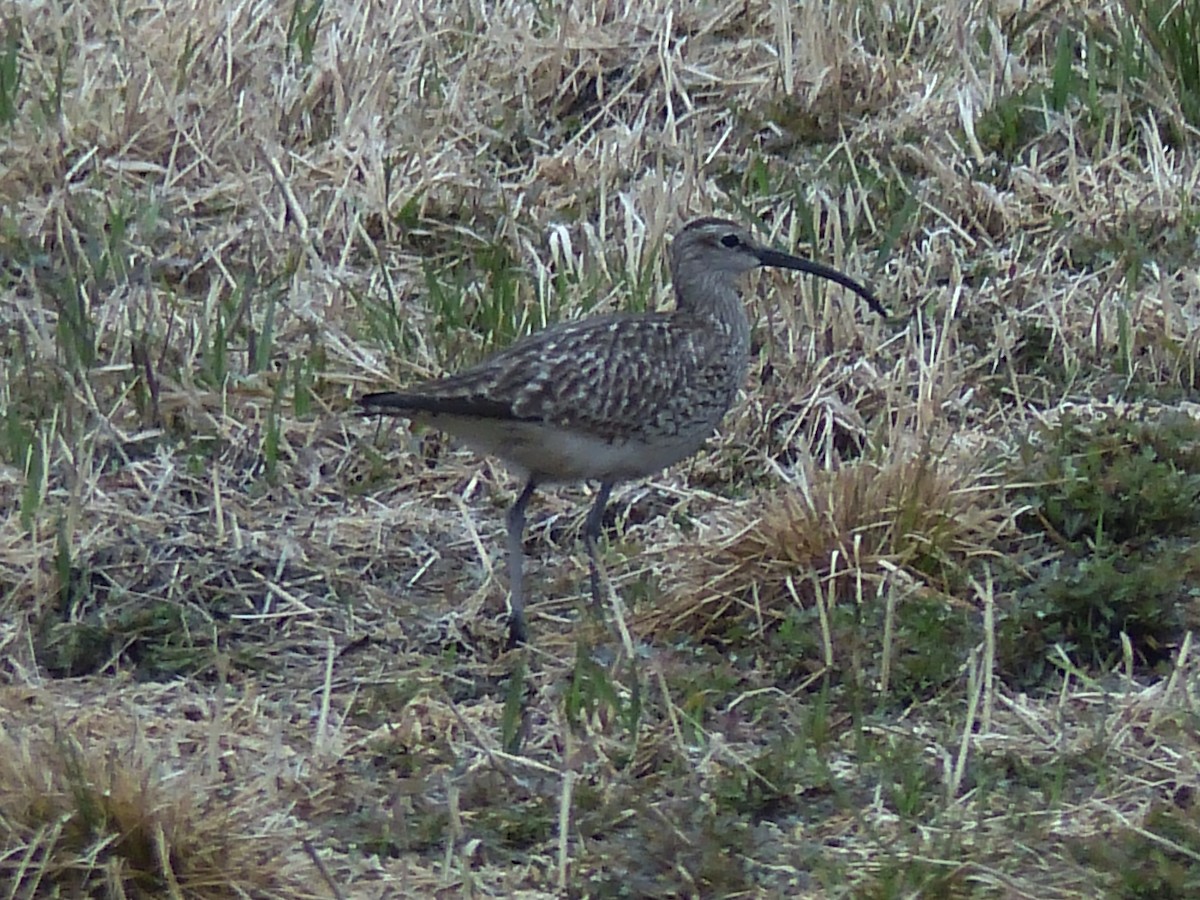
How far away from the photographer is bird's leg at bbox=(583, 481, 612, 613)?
577 centimetres

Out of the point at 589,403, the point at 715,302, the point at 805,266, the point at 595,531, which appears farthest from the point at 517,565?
the point at 805,266

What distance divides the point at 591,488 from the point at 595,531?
0.65 meters

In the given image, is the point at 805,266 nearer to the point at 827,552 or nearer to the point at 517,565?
the point at 827,552

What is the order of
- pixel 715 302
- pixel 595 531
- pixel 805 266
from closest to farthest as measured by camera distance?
pixel 595 531, pixel 715 302, pixel 805 266

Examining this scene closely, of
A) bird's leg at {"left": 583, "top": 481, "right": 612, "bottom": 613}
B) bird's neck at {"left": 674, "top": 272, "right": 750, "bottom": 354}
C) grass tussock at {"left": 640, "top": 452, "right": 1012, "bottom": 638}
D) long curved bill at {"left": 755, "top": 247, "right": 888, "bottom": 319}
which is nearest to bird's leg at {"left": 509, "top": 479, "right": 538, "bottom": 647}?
bird's leg at {"left": 583, "top": 481, "right": 612, "bottom": 613}

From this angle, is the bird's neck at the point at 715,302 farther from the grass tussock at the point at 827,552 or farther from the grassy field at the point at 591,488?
the grass tussock at the point at 827,552

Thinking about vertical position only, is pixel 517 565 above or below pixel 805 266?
below

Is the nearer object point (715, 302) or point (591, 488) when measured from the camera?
point (715, 302)

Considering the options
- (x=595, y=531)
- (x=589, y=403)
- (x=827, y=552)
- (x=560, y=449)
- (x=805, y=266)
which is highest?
(x=805, y=266)

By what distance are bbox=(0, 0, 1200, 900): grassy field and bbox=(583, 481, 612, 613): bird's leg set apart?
0.10 m

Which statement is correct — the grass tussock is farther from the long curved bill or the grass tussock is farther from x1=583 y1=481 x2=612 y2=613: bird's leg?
the long curved bill

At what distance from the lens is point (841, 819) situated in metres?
4.60

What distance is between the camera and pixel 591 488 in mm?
6582

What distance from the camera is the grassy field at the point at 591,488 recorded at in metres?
4.53
